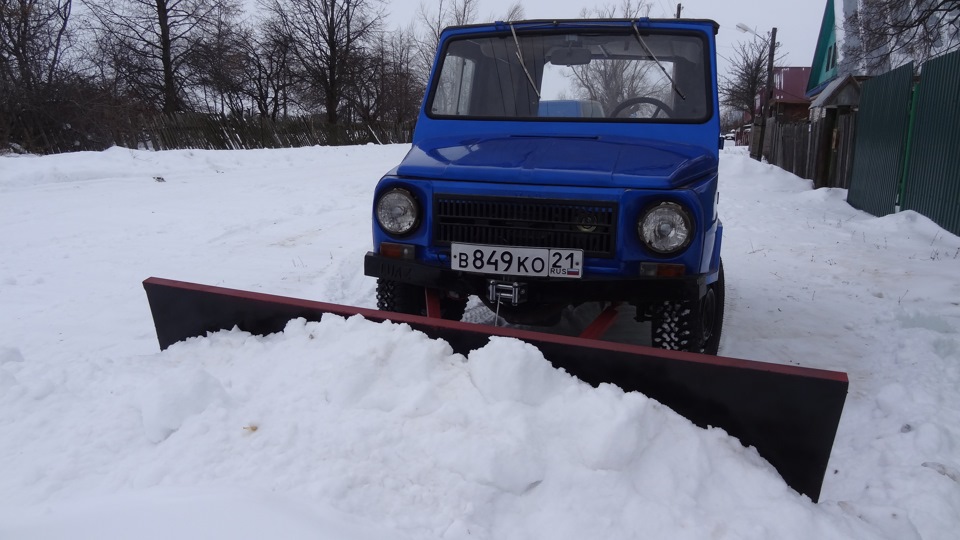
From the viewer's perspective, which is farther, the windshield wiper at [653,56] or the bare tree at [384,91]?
the bare tree at [384,91]

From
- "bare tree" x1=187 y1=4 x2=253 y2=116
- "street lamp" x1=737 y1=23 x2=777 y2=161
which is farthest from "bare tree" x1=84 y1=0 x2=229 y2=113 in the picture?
"street lamp" x1=737 y1=23 x2=777 y2=161

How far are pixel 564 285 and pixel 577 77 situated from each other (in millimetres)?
1640

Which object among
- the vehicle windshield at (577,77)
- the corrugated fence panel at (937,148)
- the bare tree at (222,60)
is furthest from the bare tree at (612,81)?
the bare tree at (222,60)

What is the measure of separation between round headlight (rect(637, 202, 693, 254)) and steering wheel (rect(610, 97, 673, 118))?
1.17m

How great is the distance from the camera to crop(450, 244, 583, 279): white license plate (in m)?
3.04

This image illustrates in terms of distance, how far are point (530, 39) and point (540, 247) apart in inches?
69.5

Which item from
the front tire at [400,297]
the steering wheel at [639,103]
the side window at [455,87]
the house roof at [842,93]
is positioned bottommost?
the front tire at [400,297]

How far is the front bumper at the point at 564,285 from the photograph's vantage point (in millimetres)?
2982

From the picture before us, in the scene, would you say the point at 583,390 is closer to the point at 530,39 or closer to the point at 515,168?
the point at 515,168

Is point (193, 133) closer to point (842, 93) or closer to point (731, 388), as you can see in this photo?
point (842, 93)

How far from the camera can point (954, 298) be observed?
537 cm

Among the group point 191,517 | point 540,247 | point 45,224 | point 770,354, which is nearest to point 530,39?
point 540,247

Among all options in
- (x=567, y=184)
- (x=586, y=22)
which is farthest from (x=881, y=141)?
(x=567, y=184)

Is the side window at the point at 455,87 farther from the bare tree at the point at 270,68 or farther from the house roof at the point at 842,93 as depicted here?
the bare tree at the point at 270,68
